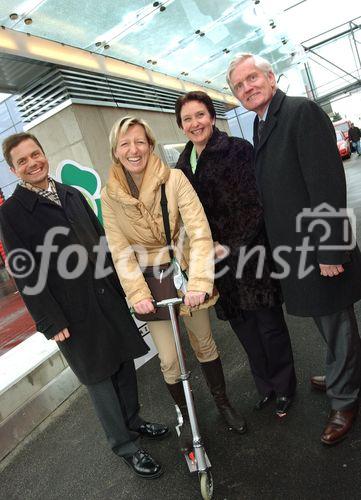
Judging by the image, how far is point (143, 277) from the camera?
94.7 inches

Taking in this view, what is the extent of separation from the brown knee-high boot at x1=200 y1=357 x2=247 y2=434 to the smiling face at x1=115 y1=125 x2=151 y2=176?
143 cm

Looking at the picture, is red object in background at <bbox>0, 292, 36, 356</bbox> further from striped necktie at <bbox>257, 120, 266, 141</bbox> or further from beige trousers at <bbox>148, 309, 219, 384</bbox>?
striped necktie at <bbox>257, 120, 266, 141</bbox>

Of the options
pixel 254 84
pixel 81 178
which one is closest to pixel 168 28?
pixel 81 178

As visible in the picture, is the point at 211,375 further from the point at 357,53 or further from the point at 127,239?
the point at 357,53

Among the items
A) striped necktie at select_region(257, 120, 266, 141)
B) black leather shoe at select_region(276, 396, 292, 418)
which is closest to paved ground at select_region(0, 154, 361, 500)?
black leather shoe at select_region(276, 396, 292, 418)

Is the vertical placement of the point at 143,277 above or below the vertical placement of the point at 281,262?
above

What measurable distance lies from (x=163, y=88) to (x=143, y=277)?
8840 millimetres

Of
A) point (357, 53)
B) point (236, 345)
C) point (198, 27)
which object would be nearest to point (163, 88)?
point (198, 27)

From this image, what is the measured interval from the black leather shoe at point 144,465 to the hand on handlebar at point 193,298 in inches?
46.9

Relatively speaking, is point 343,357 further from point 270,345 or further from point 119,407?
point 119,407

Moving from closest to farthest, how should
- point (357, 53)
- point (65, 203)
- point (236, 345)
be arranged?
point (65, 203), point (236, 345), point (357, 53)

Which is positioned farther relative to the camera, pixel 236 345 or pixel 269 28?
pixel 269 28

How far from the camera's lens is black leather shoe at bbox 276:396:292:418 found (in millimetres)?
2709

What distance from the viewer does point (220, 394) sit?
2.75 m
